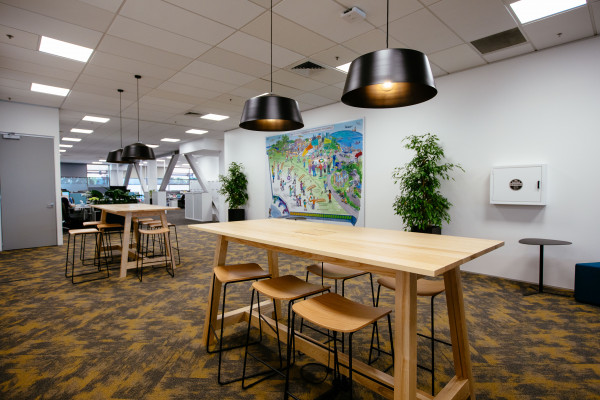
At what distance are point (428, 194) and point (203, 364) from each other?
3830 millimetres

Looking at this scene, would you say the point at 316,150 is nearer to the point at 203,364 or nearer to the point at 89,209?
the point at 203,364

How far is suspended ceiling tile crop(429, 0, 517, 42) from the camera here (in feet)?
9.90

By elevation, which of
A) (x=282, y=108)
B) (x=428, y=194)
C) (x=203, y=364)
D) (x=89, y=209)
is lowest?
(x=203, y=364)

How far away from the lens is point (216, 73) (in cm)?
489

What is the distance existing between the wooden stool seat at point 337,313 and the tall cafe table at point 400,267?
0.59 feet

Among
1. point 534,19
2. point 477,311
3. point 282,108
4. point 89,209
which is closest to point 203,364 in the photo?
point 282,108

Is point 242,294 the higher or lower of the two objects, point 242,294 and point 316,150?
the lower

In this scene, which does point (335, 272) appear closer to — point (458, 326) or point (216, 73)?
point (458, 326)

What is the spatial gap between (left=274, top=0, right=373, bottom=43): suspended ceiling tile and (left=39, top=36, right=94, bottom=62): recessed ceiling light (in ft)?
9.61

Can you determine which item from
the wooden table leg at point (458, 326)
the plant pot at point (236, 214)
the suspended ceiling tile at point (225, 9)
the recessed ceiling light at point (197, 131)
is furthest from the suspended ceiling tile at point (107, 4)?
the recessed ceiling light at point (197, 131)

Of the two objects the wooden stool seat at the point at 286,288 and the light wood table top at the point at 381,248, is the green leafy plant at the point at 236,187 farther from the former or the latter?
the wooden stool seat at the point at 286,288

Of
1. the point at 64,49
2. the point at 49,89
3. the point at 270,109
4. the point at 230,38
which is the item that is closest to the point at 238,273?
the point at 270,109

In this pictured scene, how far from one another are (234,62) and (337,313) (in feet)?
13.6

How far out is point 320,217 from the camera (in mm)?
6652
